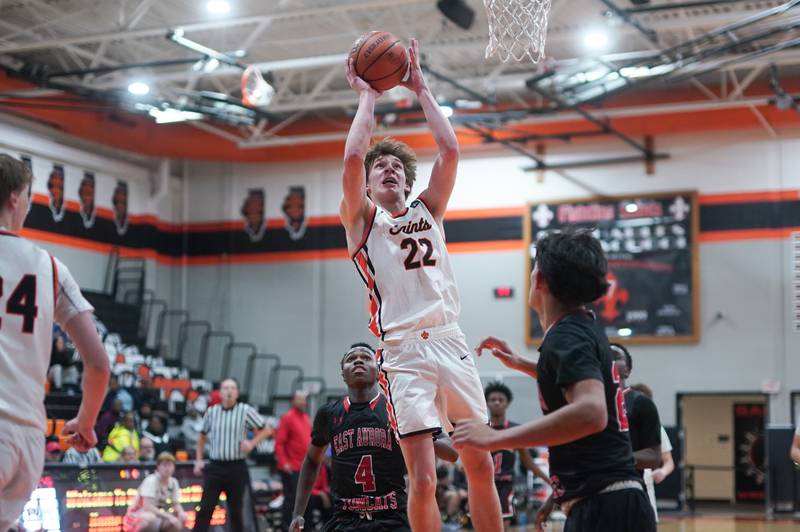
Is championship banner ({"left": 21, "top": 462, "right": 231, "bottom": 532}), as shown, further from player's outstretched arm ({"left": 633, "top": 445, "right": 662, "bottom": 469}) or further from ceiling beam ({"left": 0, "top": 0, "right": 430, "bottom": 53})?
ceiling beam ({"left": 0, "top": 0, "right": 430, "bottom": 53})

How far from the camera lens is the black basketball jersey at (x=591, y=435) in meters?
3.68

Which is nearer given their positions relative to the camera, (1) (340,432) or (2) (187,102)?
(1) (340,432)

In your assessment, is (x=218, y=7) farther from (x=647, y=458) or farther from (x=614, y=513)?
(x=614, y=513)

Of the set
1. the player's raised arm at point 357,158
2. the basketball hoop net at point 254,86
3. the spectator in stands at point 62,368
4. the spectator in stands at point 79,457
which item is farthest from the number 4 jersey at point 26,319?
the spectator in stands at point 62,368

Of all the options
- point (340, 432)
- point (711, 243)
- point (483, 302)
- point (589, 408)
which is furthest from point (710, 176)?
point (589, 408)

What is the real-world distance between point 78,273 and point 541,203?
947cm

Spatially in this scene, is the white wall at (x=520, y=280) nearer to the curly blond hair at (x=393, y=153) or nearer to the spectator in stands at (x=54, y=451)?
the spectator in stands at (x=54, y=451)

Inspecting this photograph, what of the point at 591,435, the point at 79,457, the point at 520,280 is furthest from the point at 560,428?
the point at 520,280

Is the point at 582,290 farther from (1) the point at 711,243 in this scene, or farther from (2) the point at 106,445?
(1) the point at 711,243

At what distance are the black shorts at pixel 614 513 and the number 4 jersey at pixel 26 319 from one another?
200 centimetres

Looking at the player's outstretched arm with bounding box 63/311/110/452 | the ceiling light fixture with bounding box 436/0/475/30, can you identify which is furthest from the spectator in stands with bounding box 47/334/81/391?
the player's outstretched arm with bounding box 63/311/110/452

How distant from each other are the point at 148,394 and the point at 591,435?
1617 centimetres

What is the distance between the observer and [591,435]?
12.2 feet

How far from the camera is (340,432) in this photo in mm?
7000
